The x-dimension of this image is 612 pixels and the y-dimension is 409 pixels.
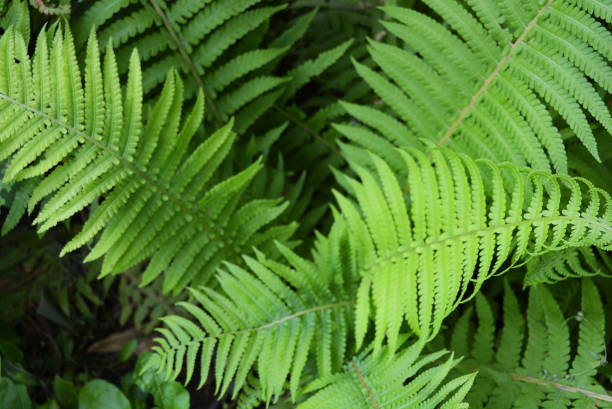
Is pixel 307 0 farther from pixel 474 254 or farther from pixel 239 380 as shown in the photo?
pixel 239 380

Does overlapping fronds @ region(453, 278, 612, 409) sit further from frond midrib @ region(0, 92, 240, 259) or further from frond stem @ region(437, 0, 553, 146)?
frond midrib @ region(0, 92, 240, 259)

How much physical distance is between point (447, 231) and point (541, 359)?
2.15ft

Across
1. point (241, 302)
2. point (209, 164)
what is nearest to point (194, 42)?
point (209, 164)

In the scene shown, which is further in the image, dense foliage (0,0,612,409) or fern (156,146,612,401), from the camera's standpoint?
dense foliage (0,0,612,409)

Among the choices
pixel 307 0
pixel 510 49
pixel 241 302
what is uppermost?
pixel 307 0

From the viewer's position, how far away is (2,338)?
190 cm

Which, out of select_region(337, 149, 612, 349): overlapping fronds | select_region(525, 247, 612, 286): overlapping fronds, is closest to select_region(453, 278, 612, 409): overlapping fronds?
select_region(525, 247, 612, 286): overlapping fronds

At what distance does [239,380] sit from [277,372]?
0.12 m

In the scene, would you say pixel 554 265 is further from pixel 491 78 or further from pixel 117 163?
pixel 117 163

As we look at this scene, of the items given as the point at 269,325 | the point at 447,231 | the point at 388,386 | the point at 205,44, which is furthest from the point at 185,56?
the point at 388,386

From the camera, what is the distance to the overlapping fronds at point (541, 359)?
149cm

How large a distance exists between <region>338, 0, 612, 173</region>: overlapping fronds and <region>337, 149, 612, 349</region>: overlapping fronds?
139mm

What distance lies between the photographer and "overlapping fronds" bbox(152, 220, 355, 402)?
4.65 ft

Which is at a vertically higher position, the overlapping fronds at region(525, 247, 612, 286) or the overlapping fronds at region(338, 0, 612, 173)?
the overlapping fronds at region(338, 0, 612, 173)
